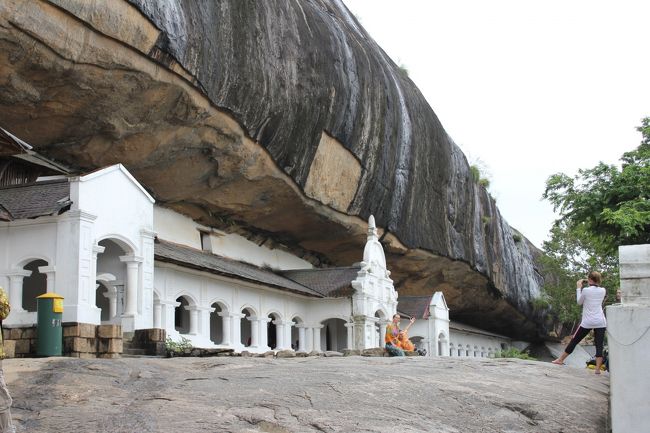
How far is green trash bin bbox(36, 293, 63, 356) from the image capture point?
13961mm

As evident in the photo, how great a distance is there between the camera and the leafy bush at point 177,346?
1761 centimetres

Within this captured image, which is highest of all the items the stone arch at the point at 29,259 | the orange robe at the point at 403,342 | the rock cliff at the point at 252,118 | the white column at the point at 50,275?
the rock cliff at the point at 252,118

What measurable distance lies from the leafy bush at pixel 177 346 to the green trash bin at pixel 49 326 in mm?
3441

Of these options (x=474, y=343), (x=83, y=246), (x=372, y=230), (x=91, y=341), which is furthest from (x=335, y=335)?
(x=474, y=343)

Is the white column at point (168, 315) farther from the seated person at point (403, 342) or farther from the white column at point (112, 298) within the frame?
the seated person at point (403, 342)

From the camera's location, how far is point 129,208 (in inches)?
694

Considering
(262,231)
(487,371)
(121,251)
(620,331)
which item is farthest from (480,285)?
(620,331)

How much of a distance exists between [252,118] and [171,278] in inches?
195

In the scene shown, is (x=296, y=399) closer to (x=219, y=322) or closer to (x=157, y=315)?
(x=157, y=315)

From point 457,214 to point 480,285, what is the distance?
6494mm

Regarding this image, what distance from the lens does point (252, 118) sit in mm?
22609

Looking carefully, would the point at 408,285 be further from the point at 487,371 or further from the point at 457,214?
the point at 487,371

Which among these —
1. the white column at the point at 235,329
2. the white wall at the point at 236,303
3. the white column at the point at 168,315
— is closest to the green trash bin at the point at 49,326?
the white wall at the point at 236,303

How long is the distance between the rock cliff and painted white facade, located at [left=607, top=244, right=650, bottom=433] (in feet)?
41.4
